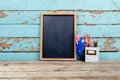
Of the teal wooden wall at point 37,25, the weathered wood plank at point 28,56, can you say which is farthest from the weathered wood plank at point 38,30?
the weathered wood plank at point 28,56

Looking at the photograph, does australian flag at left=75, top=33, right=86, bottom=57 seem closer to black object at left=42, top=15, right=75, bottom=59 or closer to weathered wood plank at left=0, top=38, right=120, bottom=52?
black object at left=42, top=15, right=75, bottom=59

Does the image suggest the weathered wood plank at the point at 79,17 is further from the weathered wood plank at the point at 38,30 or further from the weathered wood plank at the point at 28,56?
the weathered wood plank at the point at 28,56

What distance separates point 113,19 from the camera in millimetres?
2082

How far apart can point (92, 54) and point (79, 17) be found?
39 cm

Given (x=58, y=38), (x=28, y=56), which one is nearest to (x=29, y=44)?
(x=28, y=56)

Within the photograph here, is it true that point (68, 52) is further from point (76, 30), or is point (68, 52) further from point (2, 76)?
point (2, 76)

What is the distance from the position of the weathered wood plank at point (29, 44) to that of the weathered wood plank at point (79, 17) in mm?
169

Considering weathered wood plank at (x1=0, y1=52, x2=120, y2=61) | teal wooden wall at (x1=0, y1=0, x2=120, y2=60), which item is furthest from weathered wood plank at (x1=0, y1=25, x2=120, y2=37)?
weathered wood plank at (x1=0, y1=52, x2=120, y2=61)

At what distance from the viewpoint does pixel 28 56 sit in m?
2.07
